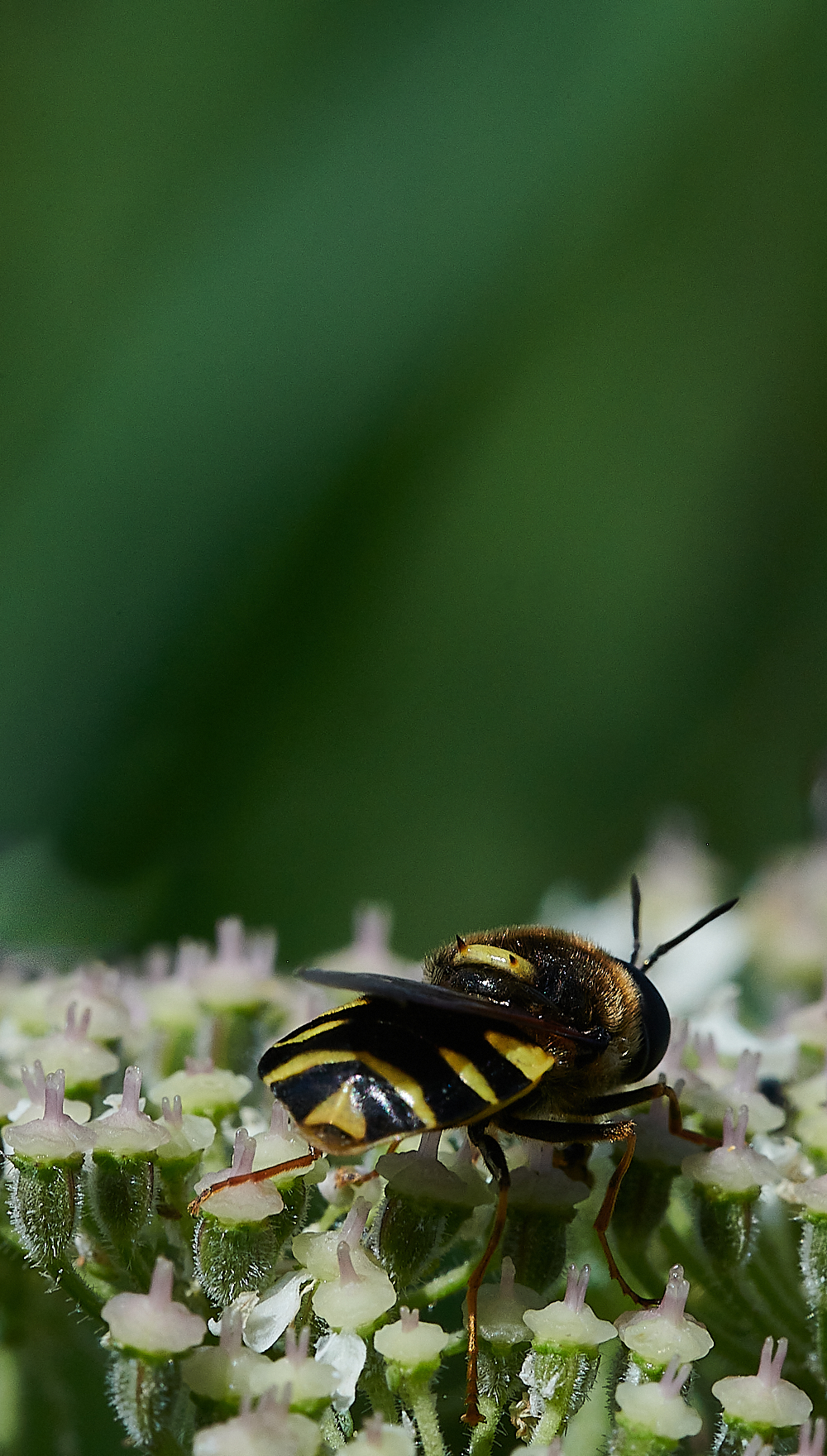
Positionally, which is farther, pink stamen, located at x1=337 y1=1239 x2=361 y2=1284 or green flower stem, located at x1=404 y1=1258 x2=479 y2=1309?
green flower stem, located at x1=404 y1=1258 x2=479 y2=1309

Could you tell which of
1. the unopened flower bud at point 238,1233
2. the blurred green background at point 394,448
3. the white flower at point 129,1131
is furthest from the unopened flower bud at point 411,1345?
the blurred green background at point 394,448

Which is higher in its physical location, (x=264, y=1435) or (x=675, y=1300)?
(x=675, y=1300)

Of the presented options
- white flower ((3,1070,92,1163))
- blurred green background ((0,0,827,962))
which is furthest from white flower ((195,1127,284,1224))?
blurred green background ((0,0,827,962))

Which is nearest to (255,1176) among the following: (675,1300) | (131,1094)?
(131,1094)

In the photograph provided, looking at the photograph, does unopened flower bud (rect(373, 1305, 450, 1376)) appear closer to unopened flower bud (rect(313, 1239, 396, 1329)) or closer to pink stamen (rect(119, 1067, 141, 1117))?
unopened flower bud (rect(313, 1239, 396, 1329))

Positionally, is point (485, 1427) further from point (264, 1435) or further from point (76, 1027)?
point (76, 1027)

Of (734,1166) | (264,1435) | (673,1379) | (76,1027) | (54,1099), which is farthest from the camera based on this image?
(76,1027)
